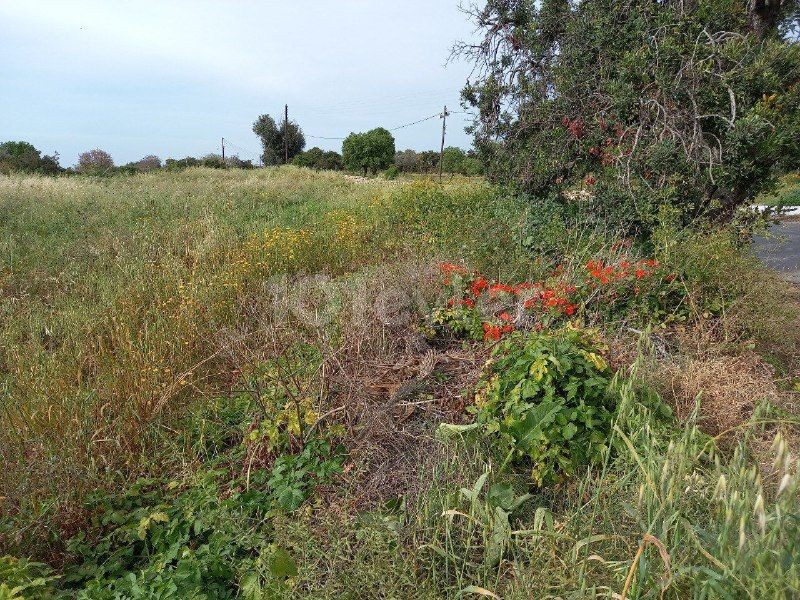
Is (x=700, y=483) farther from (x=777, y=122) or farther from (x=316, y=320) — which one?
(x=777, y=122)

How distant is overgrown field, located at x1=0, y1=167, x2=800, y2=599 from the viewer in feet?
5.56

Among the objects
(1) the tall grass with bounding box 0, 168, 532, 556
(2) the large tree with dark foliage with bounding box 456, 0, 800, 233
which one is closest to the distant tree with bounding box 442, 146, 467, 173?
(1) the tall grass with bounding box 0, 168, 532, 556

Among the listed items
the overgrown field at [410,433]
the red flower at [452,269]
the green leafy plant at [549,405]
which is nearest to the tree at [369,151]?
the overgrown field at [410,433]

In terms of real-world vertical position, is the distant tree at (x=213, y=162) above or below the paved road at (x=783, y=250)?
above

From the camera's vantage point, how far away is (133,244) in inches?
257

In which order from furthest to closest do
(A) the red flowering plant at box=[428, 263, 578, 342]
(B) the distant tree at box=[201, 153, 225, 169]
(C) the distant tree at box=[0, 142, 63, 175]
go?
(B) the distant tree at box=[201, 153, 225, 169] → (C) the distant tree at box=[0, 142, 63, 175] → (A) the red flowering plant at box=[428, 263, 578, 342]

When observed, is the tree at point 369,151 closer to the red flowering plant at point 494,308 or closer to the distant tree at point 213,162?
the distant tree at point 213,162

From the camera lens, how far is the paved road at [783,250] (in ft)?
17.9

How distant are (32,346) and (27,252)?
4.34 metres

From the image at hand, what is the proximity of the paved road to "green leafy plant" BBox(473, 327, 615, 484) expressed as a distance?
349 centimetres

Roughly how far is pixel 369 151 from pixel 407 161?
7.38 m

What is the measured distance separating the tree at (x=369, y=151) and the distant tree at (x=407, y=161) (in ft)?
10.6

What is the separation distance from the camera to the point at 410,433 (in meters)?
2.73

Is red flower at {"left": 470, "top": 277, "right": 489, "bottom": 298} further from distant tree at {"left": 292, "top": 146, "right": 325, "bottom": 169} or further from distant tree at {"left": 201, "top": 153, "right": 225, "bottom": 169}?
distant tree at {"left": 292, "top": 146, "right": 325, "bottom": 169}
